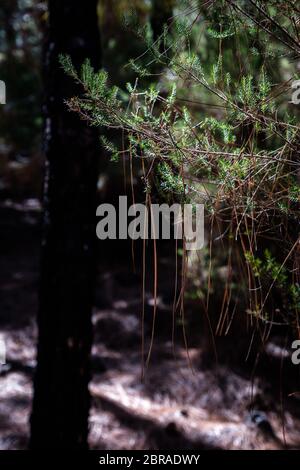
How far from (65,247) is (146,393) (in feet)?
7.52

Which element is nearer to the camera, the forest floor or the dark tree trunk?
the dark tree trunk

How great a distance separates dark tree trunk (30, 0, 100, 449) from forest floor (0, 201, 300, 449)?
0.73 meters

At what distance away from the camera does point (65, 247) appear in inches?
118

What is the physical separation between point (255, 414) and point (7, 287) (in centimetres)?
409

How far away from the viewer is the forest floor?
3.96 meters

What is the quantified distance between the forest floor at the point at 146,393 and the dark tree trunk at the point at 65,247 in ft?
2.40

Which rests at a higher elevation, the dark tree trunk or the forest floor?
the dark tree trunk

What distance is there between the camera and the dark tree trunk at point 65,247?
9.70 feet

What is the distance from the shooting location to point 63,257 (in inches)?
118

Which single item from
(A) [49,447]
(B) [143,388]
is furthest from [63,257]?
(B) [143,388]

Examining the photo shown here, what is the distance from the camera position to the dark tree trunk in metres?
2.96

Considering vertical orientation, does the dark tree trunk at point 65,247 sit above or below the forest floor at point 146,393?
above

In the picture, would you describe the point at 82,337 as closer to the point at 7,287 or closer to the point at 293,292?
the point at 293,292

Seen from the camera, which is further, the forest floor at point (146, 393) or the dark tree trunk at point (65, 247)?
the forest floor at point (146, 393)
